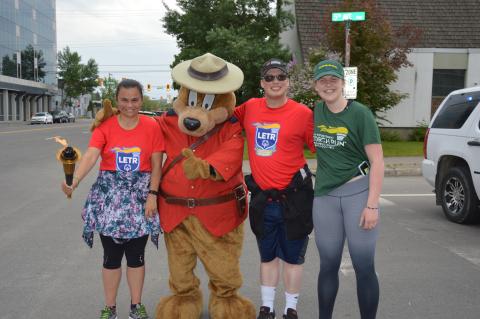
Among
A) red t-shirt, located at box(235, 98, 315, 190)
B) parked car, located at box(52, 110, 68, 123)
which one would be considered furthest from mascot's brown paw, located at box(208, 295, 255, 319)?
parked car, located at box(52, 110, 68, 123)

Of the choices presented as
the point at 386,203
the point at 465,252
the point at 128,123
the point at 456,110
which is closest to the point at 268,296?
the point at 128,123

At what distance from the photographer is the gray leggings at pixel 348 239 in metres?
2.85

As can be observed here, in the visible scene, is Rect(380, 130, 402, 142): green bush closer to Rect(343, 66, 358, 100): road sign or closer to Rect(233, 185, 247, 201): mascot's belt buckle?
Rect(343, 66, 358, 100): road sign

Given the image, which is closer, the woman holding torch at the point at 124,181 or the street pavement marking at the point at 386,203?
the woman holding torch at the point at 124,181

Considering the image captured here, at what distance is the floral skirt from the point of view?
124 inches

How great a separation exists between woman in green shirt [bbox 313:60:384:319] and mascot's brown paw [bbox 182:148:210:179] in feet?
2.35

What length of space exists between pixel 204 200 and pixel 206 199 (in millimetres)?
15

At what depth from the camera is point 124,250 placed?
10.9ft

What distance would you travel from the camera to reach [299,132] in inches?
124

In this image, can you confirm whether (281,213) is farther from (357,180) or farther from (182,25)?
(182,25)

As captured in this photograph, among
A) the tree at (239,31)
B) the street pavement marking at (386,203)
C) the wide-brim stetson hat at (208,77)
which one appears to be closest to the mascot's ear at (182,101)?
the wide-brim stetson hat at (208,77)

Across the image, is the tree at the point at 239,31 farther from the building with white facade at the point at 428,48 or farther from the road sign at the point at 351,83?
the road sign at the point at 351,83

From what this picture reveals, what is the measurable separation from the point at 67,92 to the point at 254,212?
8139cm

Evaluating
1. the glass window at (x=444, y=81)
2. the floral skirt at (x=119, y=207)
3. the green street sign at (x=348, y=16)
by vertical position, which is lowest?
the floral skirt at (x=119, y=207)
